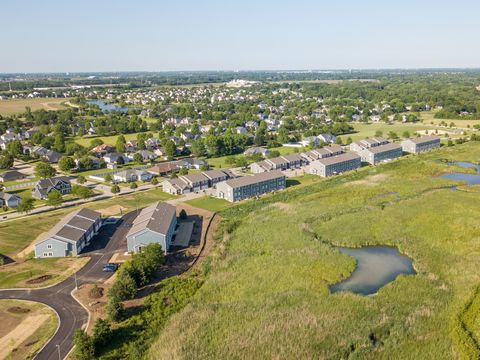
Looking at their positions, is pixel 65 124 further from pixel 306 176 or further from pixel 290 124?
pixel 306 176

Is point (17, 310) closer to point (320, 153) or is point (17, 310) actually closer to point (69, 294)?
point (69, 294)

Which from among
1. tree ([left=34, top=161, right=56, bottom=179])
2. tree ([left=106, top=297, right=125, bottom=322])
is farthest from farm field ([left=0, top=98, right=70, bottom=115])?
tree ([left=106, top=297, right=125, bottom=322])

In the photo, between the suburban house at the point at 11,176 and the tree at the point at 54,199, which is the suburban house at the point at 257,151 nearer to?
the tree at the point at 54,199

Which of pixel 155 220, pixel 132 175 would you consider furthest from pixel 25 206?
pixel 132 175

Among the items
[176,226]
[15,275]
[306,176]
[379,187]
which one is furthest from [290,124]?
[15,275]

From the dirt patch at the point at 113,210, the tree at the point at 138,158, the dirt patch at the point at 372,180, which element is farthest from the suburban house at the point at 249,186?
the tree at the point at 138,158

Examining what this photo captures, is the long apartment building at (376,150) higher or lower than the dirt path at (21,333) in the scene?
higher
